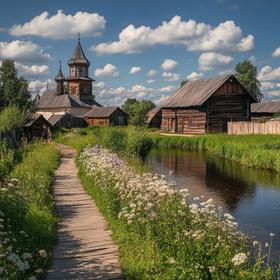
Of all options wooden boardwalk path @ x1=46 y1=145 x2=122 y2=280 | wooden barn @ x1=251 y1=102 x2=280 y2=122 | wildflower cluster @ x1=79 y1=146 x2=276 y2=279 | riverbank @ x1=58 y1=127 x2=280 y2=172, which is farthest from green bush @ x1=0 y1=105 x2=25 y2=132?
wooden barn @ x1=251 y1=102 x2=280 y2=122

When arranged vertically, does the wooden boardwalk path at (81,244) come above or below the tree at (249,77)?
below

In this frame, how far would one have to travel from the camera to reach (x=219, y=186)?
17844 mm

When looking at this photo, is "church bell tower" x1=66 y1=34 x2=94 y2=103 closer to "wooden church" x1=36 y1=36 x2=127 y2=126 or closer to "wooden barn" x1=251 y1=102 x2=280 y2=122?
"wooden church" x1=36 y1=36 x2=127 y2=126

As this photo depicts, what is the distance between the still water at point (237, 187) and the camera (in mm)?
11852

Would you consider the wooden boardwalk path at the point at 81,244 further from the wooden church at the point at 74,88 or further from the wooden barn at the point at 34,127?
the wooden church at the point at 74,88

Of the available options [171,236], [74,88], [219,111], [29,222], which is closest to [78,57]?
[74,88]

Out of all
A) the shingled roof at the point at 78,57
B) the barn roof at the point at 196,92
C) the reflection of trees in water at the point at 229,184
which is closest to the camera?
the reflection of trees in water at the point at 229,184

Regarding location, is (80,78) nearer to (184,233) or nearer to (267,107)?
(267,107)

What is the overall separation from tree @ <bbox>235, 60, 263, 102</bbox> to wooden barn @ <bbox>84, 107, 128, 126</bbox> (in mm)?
30635

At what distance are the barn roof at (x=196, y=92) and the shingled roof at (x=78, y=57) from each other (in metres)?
27.1

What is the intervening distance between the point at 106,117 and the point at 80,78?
14.4 m

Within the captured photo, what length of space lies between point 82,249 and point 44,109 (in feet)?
202

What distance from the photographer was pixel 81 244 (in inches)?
319

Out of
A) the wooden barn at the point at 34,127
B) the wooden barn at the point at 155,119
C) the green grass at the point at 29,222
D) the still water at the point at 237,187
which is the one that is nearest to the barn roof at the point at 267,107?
the wooden barn at the point at 155,119
